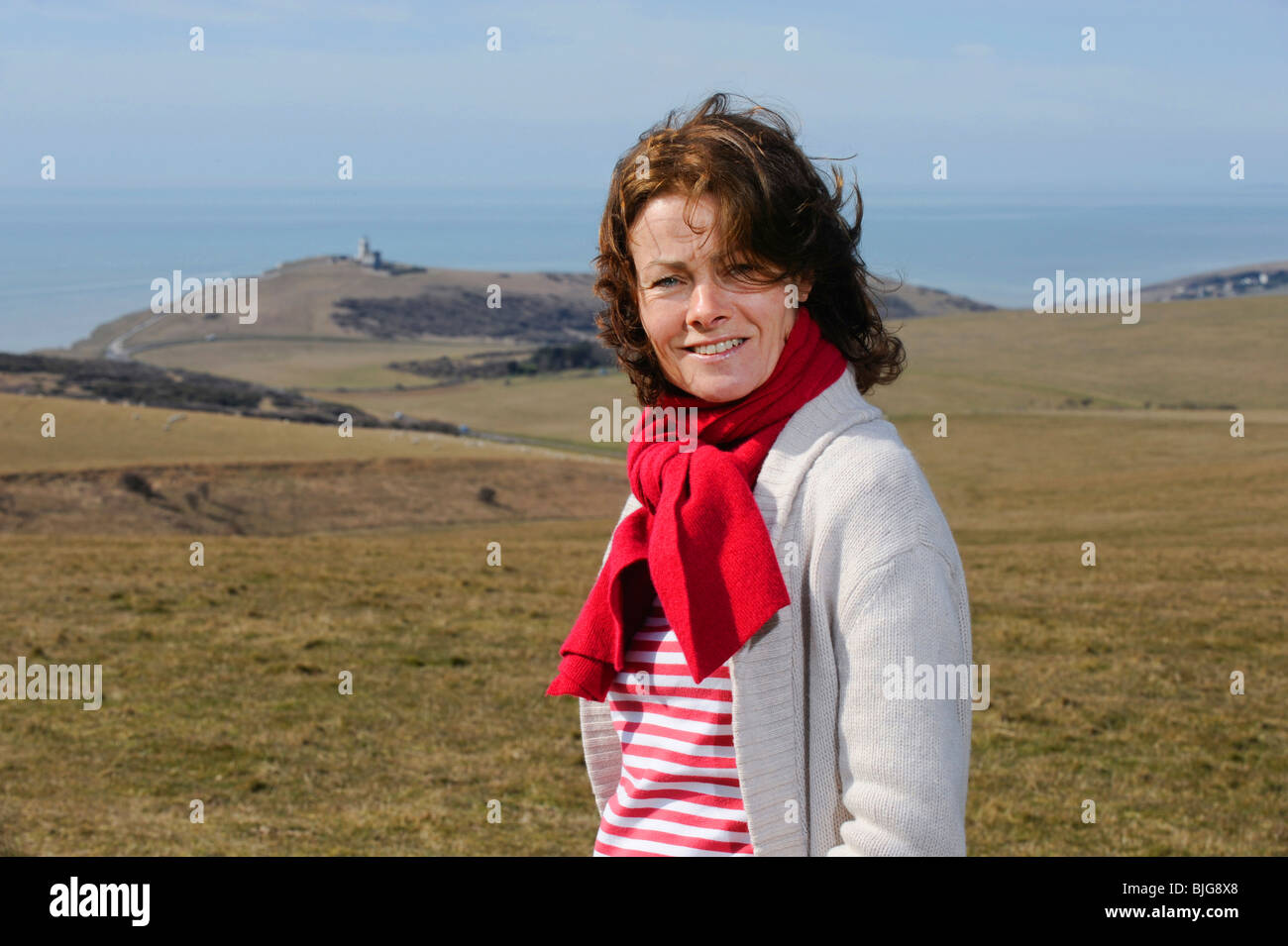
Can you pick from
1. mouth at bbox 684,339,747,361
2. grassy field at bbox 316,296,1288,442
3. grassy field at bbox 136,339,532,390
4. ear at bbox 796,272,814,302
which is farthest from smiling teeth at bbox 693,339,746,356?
grassy field at bbox 136,339,532,390

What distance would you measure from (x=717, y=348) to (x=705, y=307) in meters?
0.09

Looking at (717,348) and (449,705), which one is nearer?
(717,348)

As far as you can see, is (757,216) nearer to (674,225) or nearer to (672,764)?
(674,225)

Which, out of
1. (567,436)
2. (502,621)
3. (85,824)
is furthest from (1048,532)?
(567,436)

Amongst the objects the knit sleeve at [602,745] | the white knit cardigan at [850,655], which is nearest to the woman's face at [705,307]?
the white knit cardigan at [850,655]

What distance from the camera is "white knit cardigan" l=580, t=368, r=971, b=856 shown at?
221cm

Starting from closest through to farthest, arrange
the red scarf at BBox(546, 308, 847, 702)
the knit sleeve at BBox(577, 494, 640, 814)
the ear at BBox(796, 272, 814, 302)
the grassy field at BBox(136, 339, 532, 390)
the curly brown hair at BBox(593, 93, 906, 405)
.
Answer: the red scarf at BBox(546, 308, 847, 702) → the curly brown hair at BBox(593, 93, 906, 405) → the ear at BBox(796, 272, 814, 302) → the knit sleeve at BBox(577, 494, 640, 814) → the grassy field at BBox(136, 339, 532, 390)

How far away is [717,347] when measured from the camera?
2592mm

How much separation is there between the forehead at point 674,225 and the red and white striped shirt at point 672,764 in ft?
2.61

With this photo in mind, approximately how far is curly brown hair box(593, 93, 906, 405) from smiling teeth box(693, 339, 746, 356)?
135 millimetres

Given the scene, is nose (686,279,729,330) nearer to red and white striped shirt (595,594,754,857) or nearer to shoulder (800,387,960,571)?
shoulder (800,387,960,571)

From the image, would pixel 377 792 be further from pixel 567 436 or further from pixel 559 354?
pixel 559 354

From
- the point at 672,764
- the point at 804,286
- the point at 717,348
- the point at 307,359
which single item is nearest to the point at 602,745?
the point at 672,764

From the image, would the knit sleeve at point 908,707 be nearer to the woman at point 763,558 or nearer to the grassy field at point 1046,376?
the woman at point 763,558
